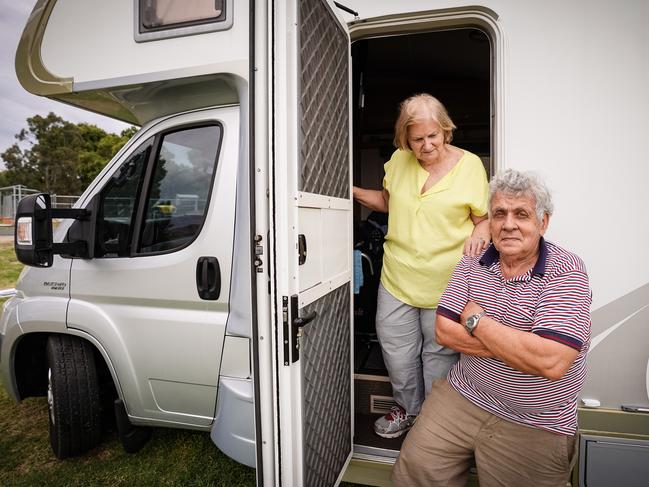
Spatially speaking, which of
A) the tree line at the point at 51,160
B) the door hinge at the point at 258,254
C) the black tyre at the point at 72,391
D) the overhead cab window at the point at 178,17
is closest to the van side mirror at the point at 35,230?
the black tyre at the point at 72,391

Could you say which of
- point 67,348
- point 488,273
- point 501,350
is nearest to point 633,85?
point 488,273

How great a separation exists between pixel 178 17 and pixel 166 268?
1.20 m

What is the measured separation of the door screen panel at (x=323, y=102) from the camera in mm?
1650

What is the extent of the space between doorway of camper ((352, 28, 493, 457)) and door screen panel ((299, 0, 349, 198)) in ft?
1.92

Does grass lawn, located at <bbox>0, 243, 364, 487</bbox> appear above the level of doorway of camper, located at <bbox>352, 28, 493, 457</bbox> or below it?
below

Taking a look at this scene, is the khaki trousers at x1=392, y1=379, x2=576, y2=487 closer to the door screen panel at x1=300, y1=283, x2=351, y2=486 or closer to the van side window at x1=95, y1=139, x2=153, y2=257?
the door screen panel at x1=300, y1=283, x2=351, y2=486

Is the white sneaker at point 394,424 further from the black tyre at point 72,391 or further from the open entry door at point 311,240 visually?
the black tyre at point 72,391

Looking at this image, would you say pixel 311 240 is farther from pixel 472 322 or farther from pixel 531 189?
pixel 531 189

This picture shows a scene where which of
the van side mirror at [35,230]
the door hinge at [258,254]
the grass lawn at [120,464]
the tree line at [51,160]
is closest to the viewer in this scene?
the door hinge at [258,254]

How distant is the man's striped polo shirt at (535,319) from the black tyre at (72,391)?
210 cm

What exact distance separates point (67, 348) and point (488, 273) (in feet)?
7.76

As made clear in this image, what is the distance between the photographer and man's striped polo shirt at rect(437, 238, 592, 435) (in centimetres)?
145

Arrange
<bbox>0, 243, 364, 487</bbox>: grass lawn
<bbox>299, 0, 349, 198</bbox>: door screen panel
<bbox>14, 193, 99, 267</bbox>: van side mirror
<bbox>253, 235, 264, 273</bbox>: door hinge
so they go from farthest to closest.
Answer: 1. <bbox>0, 243, 364, 487</bbox>: grass lawn
2. <bbox>14, 193, 99, 267</bbox>: van side mirror
3. <bbox>299, 0, 349, 198</bbox>: door screen panel
4. <bbox>253, 235, 264, 273</bbox>: door hinge

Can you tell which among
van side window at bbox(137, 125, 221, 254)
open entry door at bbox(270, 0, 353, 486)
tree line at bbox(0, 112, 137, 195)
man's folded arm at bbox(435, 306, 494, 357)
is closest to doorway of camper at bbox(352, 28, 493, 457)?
open entry door at bbox(270, 0, 353, 486)
